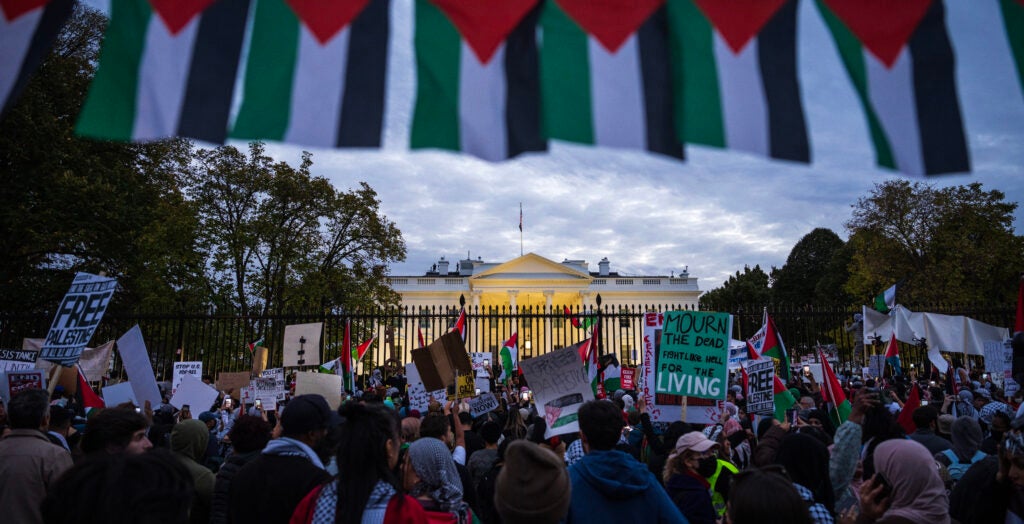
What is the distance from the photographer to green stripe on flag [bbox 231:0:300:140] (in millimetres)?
2250

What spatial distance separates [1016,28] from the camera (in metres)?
2.39

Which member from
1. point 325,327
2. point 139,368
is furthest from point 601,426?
point 325,327

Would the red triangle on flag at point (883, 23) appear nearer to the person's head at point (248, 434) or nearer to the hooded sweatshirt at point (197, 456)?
the person's head at point (248, 434)

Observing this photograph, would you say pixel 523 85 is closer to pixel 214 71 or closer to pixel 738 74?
pixel 738 74

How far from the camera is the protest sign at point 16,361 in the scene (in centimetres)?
1007

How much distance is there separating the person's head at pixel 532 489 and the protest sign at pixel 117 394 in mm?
6802

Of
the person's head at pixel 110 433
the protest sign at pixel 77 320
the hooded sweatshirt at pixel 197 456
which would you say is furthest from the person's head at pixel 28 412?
the protest sign at pixel 77 320

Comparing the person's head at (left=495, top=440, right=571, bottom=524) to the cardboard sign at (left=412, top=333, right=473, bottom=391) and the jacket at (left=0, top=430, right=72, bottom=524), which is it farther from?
the cardboard sign at (left=412, top=333, right=473, bottom=391)

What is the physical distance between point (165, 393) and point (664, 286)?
49.8m

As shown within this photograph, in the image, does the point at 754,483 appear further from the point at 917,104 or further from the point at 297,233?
the point at 297,233

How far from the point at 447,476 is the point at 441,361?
448cm

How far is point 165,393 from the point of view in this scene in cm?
1311

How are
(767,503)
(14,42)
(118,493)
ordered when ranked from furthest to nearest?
(14,42), (767,503), (118,493)

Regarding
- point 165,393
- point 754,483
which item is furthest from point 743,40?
point 165,393
